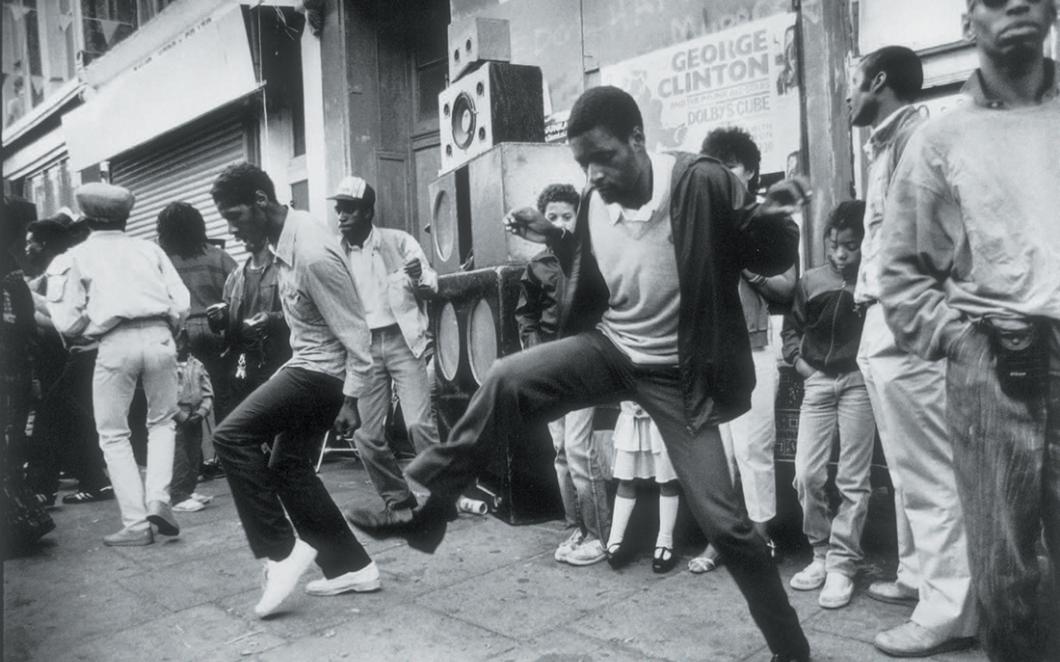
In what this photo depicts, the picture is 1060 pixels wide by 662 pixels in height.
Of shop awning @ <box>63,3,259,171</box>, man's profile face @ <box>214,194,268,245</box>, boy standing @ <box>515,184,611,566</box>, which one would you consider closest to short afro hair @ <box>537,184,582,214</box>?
boy standing @ <box>515,184,611,566</box>

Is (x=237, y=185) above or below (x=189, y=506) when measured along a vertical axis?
above

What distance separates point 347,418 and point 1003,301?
8.61 feet

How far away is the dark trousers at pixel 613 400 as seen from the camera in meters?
2.89

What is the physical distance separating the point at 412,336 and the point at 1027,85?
379 cm

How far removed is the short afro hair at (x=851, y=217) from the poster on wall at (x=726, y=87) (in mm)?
1554

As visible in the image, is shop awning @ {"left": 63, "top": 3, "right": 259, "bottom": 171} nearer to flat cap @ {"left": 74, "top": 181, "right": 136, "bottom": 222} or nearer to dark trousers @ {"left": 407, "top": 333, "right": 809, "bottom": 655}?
flat cap @ {"left": 74, "top": 181, "right": 136, "bottom": 222}

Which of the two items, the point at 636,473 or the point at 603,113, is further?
the point at 636,473

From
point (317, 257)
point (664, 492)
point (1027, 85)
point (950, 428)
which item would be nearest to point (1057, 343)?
point (950, 428)

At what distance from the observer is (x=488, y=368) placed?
5645 millimetres

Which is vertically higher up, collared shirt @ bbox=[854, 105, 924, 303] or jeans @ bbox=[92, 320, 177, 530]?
collared shirt @ bbox=[854, 105, 924, 303]

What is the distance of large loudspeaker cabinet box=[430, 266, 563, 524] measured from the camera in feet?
17.6

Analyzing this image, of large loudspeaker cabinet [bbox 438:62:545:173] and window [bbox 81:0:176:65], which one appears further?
window [bbox 81:0:176:65]

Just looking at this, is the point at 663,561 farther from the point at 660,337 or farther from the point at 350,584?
the point at 660,337

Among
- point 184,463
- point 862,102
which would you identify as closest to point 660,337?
point 862,102
